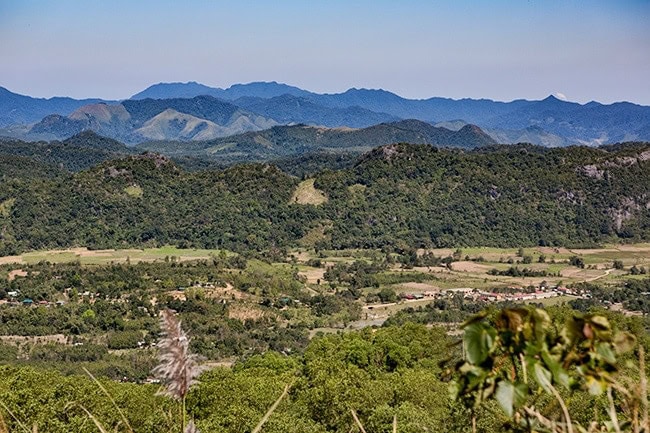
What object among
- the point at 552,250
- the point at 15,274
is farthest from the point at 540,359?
the point at 552,250

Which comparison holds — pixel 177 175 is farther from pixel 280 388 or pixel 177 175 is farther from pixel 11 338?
pixel 280 388

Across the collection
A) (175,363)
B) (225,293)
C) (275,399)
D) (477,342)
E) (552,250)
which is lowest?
(552,250)

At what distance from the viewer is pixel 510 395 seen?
1.99 m

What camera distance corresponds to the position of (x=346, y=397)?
20.9 m

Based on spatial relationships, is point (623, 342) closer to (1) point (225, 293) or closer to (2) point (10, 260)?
(1) point (225, 293)

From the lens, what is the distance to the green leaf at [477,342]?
197 cm

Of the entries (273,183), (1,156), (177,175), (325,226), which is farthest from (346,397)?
(1,156)

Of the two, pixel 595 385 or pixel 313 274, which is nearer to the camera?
pixel 595 385

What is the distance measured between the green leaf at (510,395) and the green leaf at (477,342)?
0.37ft

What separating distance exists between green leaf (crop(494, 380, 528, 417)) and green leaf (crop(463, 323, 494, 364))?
11cm

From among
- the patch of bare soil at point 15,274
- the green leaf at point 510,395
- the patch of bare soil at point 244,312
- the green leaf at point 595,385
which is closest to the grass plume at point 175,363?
the green leaf at point 510,395

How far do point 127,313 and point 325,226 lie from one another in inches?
1806

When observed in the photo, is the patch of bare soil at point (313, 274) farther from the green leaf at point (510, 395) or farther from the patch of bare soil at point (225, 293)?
the green leaf at point (510, 395)

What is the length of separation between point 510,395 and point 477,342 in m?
0.20
